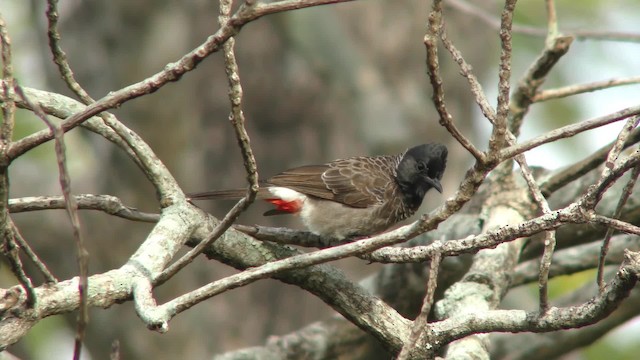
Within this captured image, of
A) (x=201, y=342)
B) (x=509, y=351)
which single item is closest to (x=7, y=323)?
(x=509, y=351)

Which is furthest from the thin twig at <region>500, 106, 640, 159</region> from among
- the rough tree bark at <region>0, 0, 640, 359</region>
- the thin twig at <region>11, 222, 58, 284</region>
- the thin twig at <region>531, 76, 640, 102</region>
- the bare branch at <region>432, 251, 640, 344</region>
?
the thin twig at <region>531, 76, 640, 102</region>

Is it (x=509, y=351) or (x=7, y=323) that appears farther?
(x=509, y=351)

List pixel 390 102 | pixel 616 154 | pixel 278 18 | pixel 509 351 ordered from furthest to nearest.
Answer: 1. pixel 390 102
2. pixel 278 18
3. pixel 509 351
4. pixel 616 154

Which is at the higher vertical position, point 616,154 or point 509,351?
point 509,351

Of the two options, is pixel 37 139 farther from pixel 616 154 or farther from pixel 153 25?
pixel 153 25

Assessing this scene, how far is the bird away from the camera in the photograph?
5258mm

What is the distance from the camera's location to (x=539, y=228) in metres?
2.56

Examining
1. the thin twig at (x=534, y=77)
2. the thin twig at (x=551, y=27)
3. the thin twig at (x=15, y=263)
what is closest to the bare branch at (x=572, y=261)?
the thin twig at (x=534, y=77)

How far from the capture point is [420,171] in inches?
217

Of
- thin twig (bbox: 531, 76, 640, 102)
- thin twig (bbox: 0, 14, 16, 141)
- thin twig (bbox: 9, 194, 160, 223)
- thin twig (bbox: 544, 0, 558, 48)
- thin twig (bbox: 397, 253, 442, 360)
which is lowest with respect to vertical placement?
thin twig (bbox: 397, 253, 442, 360)

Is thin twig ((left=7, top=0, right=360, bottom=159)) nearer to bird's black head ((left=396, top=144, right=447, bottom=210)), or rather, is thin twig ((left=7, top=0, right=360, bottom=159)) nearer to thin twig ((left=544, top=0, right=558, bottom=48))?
thin twig ((left=544, top=0, right=558, bottom=48))

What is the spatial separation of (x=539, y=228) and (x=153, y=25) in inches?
276

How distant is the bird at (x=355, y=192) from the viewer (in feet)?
17.3

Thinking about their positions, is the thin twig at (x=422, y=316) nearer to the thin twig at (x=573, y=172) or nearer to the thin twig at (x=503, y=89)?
the thin twig at (x=503, y=89)
